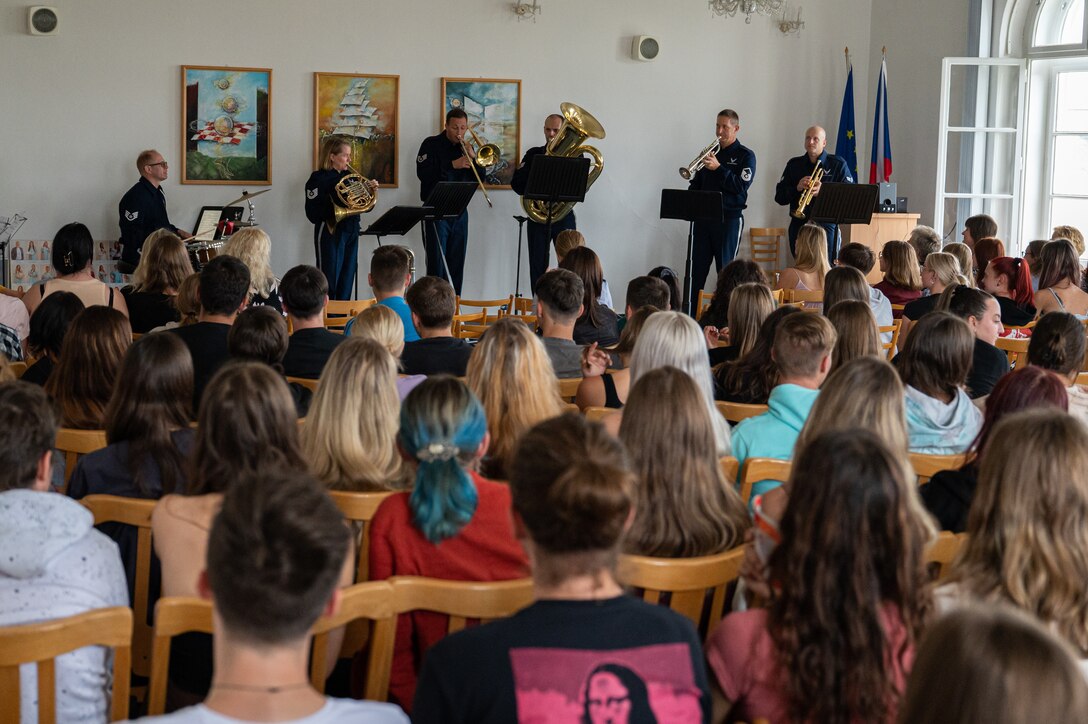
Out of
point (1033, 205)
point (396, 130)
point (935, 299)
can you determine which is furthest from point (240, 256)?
point (1033, 205)

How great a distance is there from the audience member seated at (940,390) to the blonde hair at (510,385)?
113cm

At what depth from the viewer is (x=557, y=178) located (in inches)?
367

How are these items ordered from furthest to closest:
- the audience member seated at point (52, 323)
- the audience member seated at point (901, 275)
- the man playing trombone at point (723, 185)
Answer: the man playing trombone at point (723, 185), the audience member seated at point (901, 275), the audience member seated at point (52, 323)

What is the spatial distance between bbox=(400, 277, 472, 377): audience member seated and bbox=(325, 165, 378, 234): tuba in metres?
4.86

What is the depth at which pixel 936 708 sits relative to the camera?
3.83 feet

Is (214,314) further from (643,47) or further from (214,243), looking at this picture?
(643,47)

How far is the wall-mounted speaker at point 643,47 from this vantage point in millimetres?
10992

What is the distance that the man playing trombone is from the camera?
33.5 feet

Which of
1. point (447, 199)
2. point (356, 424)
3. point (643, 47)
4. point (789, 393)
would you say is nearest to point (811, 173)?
point (643, 47)

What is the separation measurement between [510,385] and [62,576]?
1485 mm

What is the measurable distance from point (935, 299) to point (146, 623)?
15.0 ft

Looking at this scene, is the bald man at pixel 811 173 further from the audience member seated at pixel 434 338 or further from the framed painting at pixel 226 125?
the audience member seated at pixel 434 338

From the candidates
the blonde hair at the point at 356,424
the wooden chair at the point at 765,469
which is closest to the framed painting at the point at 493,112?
the blonde hair at the point at 356,424

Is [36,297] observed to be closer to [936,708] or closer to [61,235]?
[61,235]
